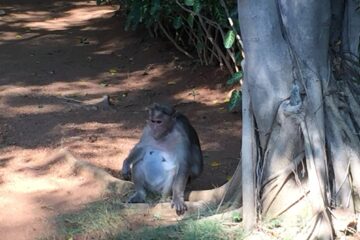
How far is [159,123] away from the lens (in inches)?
209

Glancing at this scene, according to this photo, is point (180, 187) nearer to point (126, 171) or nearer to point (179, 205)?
point (179, 205)

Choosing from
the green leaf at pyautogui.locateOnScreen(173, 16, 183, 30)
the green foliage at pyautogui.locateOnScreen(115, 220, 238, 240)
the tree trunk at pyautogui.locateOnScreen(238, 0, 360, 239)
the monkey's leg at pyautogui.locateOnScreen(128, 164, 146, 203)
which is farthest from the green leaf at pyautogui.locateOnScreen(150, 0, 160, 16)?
the green foliage at pyautogui.locateOnScreen(115, 220, 238, 240)

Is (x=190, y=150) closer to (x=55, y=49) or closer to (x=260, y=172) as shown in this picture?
(x=260, y=172)

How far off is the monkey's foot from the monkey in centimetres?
23

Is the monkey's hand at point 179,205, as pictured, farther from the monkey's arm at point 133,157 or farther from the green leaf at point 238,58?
the green leaf at point 238,58

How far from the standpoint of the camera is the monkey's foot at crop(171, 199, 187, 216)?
491 centimetres

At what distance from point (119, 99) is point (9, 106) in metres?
1.46

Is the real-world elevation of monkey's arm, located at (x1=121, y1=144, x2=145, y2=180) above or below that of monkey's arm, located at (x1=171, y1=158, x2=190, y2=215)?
above

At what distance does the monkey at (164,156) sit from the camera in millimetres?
5285

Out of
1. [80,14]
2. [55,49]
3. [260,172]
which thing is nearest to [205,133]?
[260,172]

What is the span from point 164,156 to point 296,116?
1.47 m

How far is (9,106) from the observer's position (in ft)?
25.2

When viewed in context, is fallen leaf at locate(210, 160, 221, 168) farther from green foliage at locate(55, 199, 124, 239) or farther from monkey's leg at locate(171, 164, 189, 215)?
green foliage at locate(55, 199, 124, 239)

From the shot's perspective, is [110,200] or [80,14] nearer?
[110,200]
